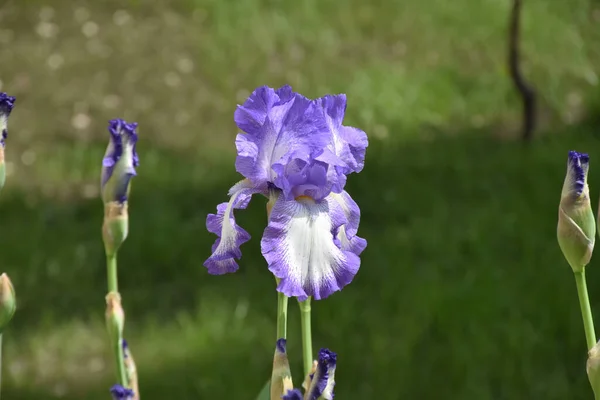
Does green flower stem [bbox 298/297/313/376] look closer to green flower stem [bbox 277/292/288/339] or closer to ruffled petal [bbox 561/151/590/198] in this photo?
green flower stem [bbox 277/292/288/339]

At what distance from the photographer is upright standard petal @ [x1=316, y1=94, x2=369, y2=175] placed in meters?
0.70

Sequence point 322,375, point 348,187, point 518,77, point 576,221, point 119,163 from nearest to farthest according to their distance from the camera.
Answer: point 322,375, point 576,221, point 119,163, point 348,187, point 518,77

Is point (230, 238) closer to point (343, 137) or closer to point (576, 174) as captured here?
point (343, 137)

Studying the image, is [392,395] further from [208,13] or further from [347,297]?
[208,13]

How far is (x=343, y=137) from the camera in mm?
726

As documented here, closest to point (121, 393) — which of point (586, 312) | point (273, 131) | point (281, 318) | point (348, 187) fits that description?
point (281, 318)

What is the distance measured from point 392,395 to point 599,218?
102 centimetres

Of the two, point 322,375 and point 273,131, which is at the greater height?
point 273,131

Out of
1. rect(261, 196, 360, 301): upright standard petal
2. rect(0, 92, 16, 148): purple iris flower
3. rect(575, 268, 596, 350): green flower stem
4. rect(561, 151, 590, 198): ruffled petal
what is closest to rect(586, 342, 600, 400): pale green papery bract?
rect(575, 268, 596, 350): green flower stem

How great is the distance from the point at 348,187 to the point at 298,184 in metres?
2.11

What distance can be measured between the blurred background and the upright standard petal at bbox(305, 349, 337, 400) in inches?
43.2

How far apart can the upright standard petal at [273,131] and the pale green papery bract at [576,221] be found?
23 centimetres

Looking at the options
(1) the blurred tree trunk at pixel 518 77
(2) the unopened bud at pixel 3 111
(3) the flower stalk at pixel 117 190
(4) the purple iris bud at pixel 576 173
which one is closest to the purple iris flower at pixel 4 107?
(2) the unopened bud at pixel 3 111

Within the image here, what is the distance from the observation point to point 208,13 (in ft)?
12.7
